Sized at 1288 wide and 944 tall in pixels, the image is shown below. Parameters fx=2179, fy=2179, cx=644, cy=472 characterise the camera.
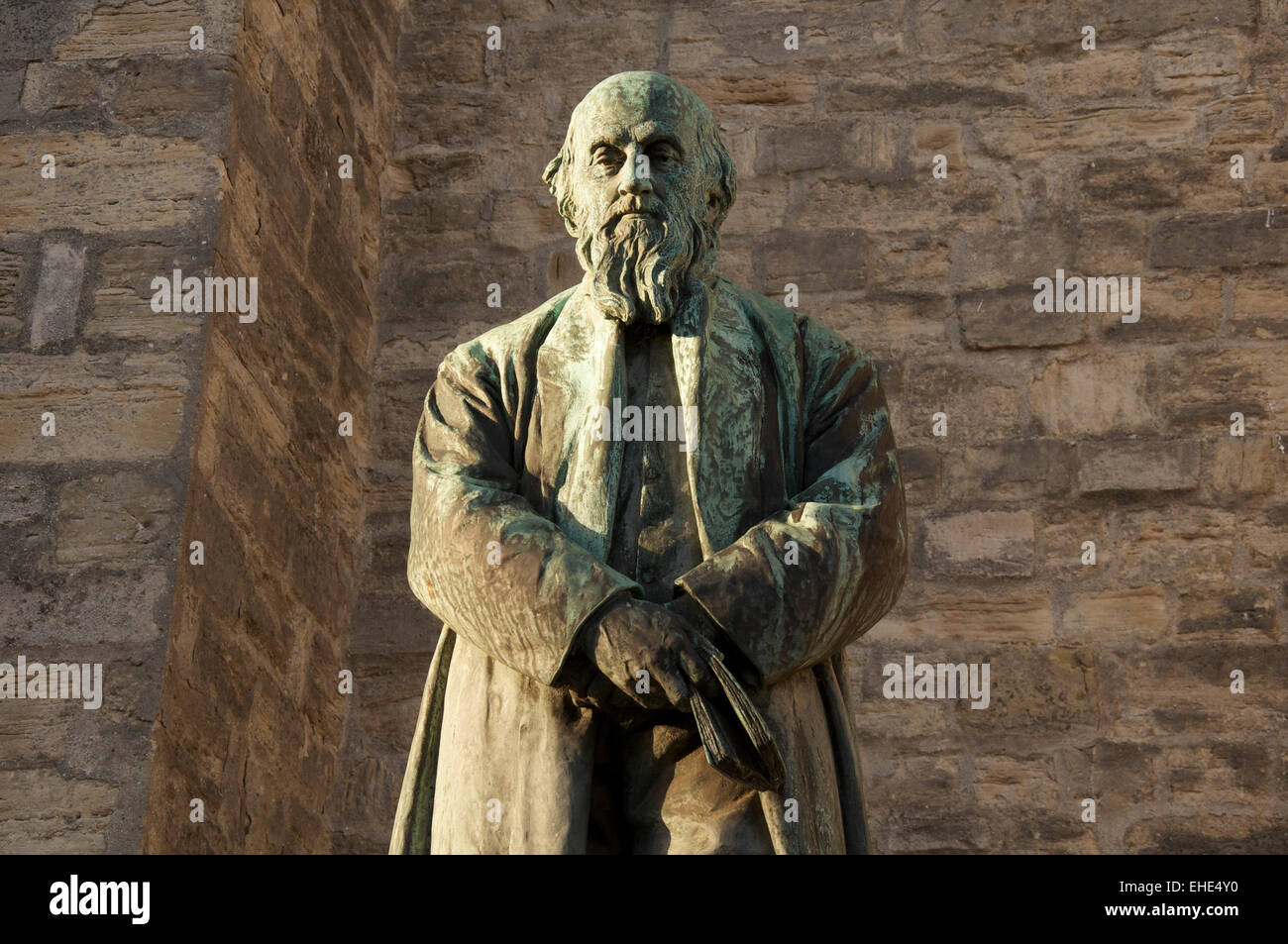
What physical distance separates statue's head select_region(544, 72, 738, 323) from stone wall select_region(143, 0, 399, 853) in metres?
1.83

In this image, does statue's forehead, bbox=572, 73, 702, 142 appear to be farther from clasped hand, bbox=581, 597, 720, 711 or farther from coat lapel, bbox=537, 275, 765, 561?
clasped hand, bbox=581, 597, 720, 711

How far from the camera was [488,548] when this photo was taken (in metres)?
3.26

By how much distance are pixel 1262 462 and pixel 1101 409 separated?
46 centimetres

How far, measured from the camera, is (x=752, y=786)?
125 inches

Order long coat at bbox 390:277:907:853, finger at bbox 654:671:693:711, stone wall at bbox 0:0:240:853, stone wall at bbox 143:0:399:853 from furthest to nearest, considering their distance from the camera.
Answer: stone wall at bbox 143:0:399:853 < stone wall at bbox 0:0:240:853 < long coat at bbox 390:277:907:853 < finger at bbox 654:671:693:711

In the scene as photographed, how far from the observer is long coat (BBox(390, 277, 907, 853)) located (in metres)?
3.19

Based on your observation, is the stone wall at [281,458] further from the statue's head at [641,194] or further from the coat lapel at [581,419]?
the statue's head at [641,194]

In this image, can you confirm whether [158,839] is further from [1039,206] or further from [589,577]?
[1039,206]

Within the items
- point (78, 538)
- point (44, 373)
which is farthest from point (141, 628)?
point (44, 373)

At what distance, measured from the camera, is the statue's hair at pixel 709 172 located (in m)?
3.61

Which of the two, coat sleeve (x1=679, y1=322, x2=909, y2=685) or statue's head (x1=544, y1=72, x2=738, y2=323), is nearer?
coat sleeve (x1=679, y1=322, x2=909, y2=685)

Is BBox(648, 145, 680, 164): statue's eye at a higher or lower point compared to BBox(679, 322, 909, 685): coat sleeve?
higher

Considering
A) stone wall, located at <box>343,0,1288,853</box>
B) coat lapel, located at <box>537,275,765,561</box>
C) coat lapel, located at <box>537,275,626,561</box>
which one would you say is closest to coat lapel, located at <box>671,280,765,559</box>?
coat lapel, located at <box>537,275,765,561</box>

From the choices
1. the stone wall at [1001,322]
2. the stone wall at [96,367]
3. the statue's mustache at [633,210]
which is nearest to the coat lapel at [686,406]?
the statue's mustache at [633,210]
